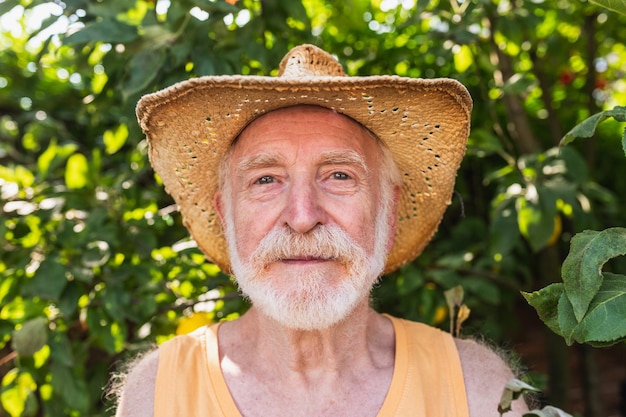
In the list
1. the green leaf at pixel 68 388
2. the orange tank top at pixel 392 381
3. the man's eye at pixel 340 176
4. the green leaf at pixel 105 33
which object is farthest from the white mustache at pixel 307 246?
the green leaf at pixel 68 388

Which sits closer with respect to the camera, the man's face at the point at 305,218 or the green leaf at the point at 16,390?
the man's face at the point at 305,218

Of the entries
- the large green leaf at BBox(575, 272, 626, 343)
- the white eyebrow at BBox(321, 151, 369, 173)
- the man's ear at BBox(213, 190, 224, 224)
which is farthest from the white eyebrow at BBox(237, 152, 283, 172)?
the large green leaf at BBox(575, 272, 626, 343)

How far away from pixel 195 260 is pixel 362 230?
3.03ft

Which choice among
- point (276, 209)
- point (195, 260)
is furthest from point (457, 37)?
point (195, 260)

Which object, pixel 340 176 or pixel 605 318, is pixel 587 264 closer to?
pixel 605 318

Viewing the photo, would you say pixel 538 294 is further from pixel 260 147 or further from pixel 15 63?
pixel 15 63

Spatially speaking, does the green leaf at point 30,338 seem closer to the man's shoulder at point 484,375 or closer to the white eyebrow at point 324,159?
the white eyebrow at point 324,159

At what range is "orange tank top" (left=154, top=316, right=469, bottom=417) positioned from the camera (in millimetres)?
1893

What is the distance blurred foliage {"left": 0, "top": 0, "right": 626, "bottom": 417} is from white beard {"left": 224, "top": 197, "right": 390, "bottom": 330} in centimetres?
57

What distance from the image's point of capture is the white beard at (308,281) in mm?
1781

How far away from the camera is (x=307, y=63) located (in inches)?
75.5

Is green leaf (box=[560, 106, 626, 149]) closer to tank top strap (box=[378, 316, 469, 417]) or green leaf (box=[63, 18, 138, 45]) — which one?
tank top strap (box=[378, 316, 469, 417])

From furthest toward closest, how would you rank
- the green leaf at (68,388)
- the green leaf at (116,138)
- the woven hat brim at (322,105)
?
the green leaf at (116,138)
the green leaf at (68,388)
the woven hat brim at (322,105)

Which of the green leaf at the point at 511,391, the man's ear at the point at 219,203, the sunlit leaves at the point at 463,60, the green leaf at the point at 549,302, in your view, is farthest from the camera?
the sunlit leaves at the point at 463,60
